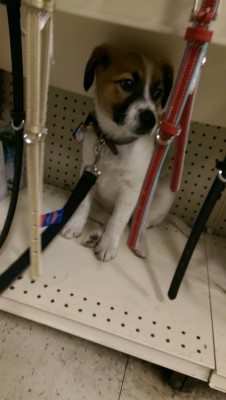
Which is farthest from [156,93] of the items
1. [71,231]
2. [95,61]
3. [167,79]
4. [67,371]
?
[67,371]

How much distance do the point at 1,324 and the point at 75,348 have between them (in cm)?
22

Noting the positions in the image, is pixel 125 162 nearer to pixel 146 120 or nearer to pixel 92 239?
pixel 146 120

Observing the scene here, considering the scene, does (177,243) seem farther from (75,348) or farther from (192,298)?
(75,348)

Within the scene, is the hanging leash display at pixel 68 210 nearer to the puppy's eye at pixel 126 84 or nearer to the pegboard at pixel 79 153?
the puppy's eye at pixel 126 84

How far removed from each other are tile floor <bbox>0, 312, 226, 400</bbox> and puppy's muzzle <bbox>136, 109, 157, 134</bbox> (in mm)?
607

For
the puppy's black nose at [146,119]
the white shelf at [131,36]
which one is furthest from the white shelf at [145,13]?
the puppy's black nose at [146,119]

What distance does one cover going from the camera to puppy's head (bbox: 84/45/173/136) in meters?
0.69

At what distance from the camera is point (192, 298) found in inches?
33.1

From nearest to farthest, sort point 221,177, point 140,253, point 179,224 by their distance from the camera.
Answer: point 221,177 → point 140,253 → point 179,224

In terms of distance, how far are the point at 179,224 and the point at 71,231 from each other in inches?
17.2

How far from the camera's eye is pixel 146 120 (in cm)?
69

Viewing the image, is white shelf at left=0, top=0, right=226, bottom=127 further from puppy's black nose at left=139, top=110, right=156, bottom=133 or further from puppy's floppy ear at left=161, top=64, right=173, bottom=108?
puppy's black nose at left=139, top=110, right=156, bottom=133

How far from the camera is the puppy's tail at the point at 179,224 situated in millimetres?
1124

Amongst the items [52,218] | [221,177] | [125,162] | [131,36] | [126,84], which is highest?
[131,36]
